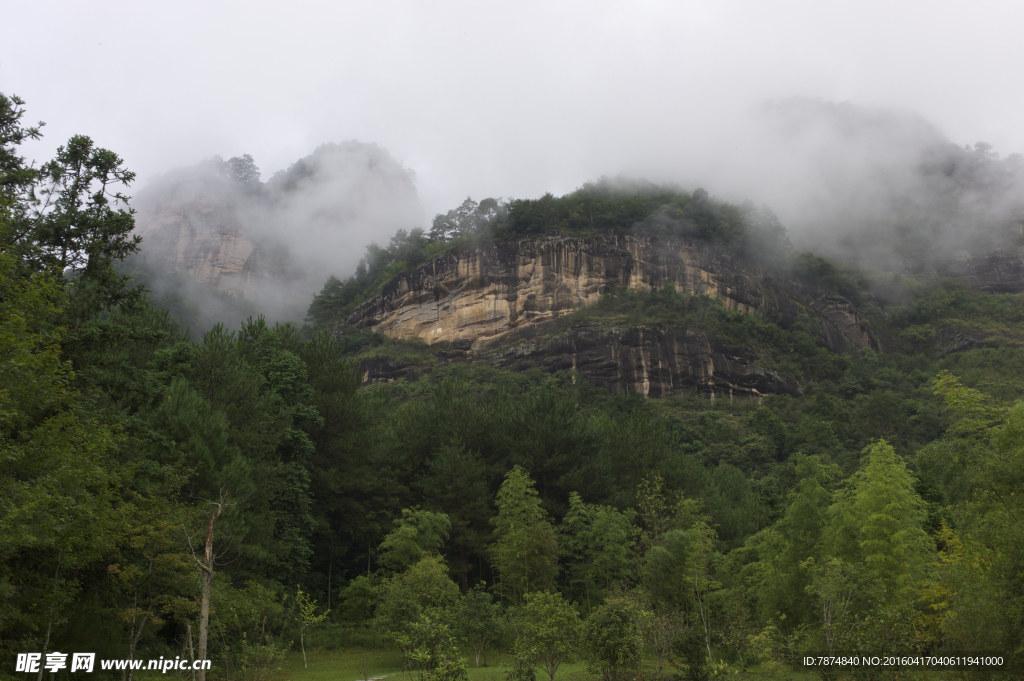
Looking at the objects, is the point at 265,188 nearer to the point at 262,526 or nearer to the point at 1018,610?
the point at 262,526

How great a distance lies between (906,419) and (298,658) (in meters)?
69.1

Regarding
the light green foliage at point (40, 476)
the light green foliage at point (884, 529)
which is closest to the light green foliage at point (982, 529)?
the light green foliage at point (884, 529)

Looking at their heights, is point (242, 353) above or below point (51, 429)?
above

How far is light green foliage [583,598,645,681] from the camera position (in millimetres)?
15266

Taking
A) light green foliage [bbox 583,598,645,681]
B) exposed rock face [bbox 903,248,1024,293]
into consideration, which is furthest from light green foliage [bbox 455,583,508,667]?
exposed rock face [bbox 903,248,1024,293]

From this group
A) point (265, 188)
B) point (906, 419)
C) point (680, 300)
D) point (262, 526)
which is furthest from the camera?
point (265, 188)

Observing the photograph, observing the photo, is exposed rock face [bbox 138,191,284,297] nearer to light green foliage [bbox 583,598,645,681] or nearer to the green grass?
the green grass

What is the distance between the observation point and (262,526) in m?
24.5

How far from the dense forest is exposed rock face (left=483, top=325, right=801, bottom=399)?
2939 centimetres

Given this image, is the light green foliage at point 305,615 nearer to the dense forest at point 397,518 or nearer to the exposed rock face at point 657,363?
the dense forest at point 397,518

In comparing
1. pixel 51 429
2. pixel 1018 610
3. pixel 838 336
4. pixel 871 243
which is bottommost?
pixel 1018 610

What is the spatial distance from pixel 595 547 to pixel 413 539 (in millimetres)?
8691

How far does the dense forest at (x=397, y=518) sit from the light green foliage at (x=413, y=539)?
147mm

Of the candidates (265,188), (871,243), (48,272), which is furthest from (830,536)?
(265,188)
